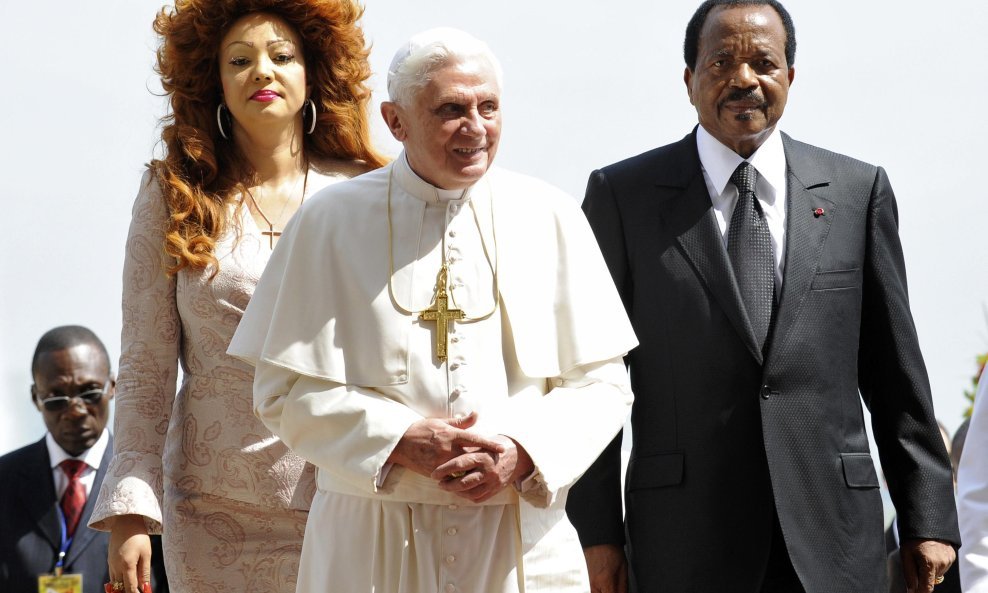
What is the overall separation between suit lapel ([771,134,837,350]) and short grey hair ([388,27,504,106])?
3.31 ft

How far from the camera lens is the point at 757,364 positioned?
14.3 ft

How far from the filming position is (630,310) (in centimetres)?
451

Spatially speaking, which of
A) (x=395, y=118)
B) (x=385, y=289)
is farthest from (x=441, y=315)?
(x=395, y=118)

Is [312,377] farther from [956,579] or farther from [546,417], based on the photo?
[956,579]

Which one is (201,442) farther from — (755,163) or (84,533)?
(84,533)

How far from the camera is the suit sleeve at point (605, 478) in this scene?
4.39m

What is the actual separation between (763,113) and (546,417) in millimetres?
1223

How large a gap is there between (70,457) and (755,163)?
4.38 meters

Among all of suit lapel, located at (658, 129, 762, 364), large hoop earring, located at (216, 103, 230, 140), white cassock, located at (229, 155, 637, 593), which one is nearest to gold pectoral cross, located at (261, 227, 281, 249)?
large hoop earring, located at (216, 103, 230, 140)

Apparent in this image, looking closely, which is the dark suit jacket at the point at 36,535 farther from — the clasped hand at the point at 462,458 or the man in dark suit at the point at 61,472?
the clasped hand at the point at 462,458

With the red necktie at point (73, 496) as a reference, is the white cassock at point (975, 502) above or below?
below

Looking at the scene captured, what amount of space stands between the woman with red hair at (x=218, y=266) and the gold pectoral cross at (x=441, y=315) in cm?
79

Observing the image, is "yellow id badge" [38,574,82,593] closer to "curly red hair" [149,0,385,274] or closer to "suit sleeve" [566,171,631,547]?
"curly red hair" [149,0,385,274]

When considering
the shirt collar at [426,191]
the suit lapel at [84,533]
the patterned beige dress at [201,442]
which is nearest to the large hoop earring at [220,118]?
the patterned beige dress at [201,442]
